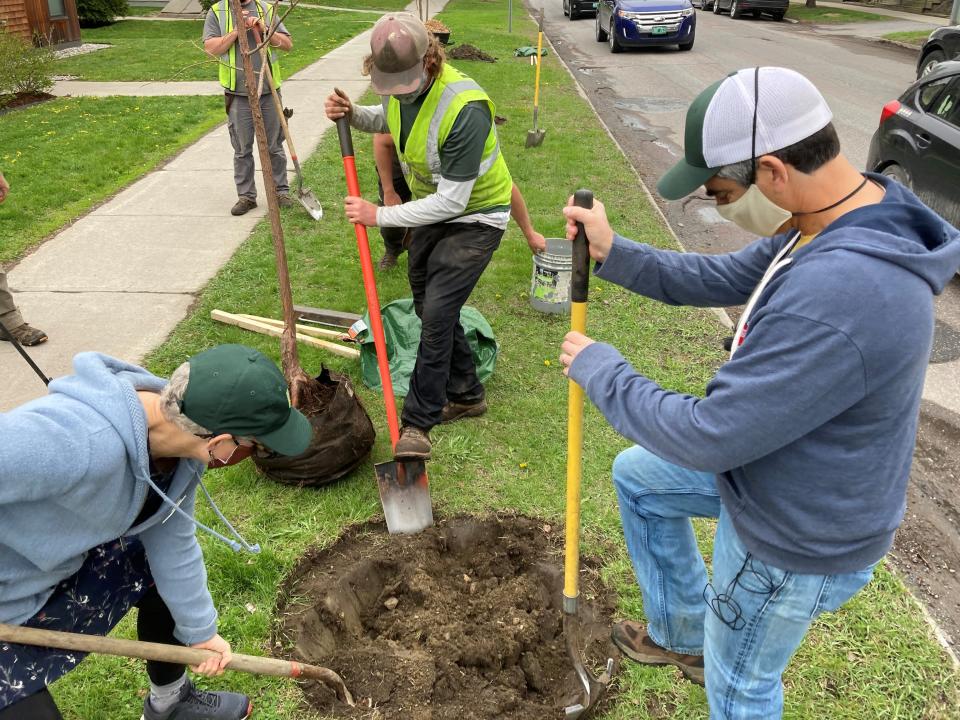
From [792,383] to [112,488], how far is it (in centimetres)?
164

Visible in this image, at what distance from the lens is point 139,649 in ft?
6.78

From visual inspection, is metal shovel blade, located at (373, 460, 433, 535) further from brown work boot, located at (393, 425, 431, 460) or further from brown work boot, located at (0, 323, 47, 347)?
brown work boot, located at (0, 323, 47, 347)

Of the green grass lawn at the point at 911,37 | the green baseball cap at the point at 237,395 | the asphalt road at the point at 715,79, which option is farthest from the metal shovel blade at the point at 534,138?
the green grass lawn at the point at 911,37

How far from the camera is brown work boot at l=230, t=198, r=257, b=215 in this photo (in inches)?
294

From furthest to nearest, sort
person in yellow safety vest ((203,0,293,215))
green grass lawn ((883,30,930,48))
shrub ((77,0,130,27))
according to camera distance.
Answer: shrub ((77,0,130,27)) → green grass lawn ((883,30,930,48)) → person in yellow safety vest ((203,0,293,215))

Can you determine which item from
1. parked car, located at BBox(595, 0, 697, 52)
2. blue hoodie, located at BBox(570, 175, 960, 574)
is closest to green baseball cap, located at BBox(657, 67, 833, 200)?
blue hoodie, located at BBox(570, 175, 960, 574)

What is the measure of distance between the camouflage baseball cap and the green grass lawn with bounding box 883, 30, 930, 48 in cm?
2075

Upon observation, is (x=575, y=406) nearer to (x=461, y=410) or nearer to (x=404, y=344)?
(x=461, y=410)

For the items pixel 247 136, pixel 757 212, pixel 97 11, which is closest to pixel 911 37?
pixel 247 136

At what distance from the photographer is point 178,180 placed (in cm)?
847

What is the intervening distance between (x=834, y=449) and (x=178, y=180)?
27.0ft

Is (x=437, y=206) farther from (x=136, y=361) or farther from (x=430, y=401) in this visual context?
(x=136, y=361)

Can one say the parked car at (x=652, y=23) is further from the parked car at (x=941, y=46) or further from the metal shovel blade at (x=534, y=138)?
the metal shovel blade at (x=534, y=138)

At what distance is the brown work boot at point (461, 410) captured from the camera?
4426 mm
